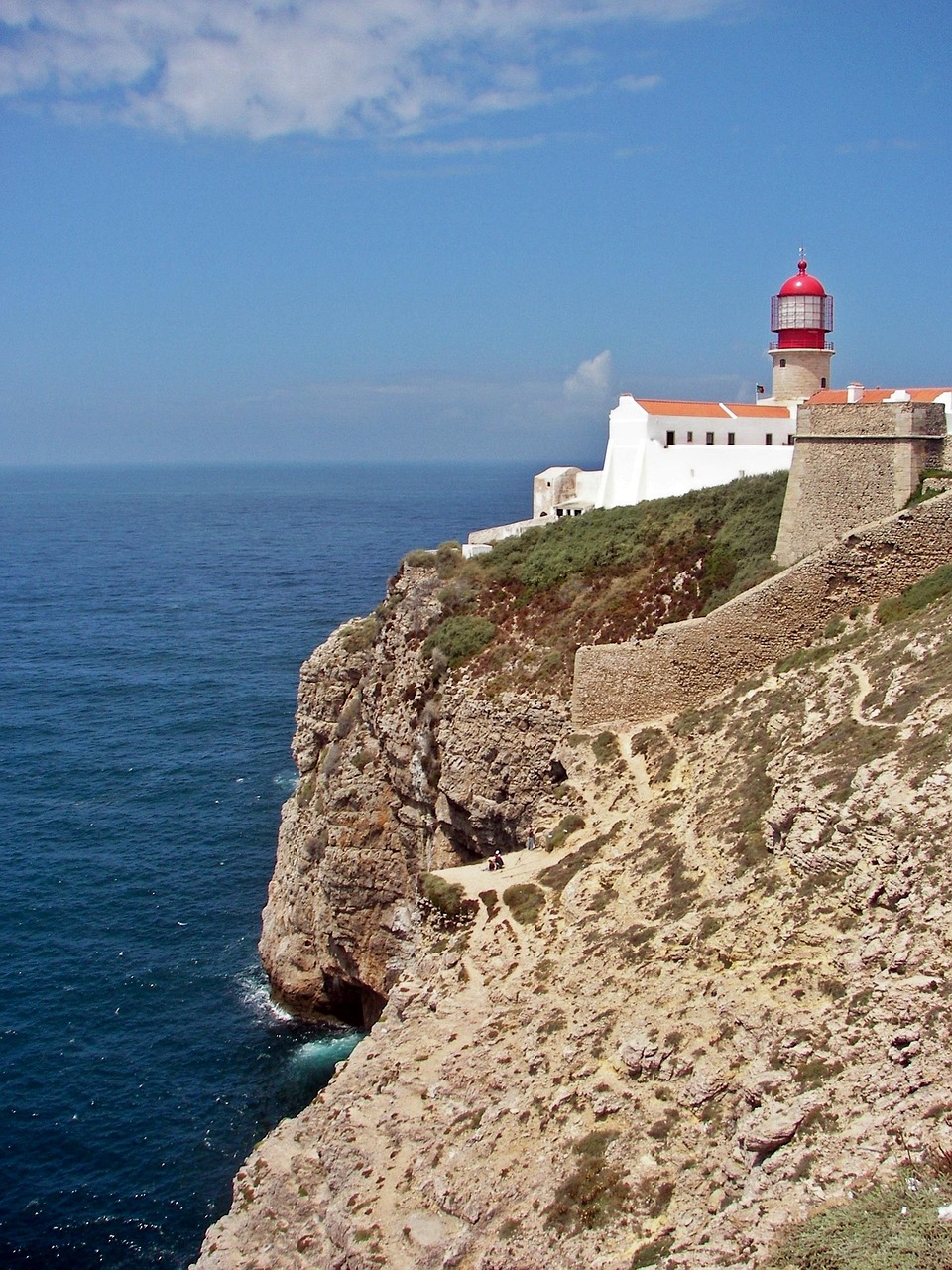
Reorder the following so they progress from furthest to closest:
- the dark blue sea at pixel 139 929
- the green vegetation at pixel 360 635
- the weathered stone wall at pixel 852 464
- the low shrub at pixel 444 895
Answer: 1. the green vegetation at pixel 360 635
2. the dark blue sea at pixel 139 929
3. the weathered stone wall at pixel 852 464
4. the low shrub at pixel 444 895

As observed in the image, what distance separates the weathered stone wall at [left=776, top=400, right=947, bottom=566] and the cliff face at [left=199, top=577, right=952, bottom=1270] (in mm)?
4278

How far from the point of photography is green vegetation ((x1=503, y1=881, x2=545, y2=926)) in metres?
22.3

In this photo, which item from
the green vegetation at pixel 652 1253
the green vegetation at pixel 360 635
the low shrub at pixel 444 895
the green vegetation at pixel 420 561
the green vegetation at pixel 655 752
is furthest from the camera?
the green vegetation at pixel 360 635

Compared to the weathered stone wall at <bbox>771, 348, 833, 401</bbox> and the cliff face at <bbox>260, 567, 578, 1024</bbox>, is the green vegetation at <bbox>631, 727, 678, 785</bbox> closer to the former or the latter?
the cliff face at <bbox>260, 567, 578, 1024</bbox>

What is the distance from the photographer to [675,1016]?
16516mm

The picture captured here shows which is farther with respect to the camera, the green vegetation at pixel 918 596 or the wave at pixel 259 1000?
the wave at pixel 259 1000

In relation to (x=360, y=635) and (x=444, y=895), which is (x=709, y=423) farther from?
(x=444, y=895)

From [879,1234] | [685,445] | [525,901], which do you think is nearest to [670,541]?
[685,445]

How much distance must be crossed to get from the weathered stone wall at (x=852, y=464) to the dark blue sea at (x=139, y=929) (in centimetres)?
2092

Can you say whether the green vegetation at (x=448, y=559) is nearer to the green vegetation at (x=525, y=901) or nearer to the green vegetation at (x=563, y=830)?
the green vegetation at (x=563, y=830)

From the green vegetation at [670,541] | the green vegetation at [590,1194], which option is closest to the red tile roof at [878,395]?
the green vegetation at [670,541]

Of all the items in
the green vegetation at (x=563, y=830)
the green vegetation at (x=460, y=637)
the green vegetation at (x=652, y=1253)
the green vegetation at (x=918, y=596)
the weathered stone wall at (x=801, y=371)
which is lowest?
the green vegetation at (x=652, y=1253)

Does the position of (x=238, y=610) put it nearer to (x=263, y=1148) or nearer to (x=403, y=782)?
(x=403, y=782)

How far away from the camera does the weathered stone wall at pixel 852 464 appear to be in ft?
89.6
